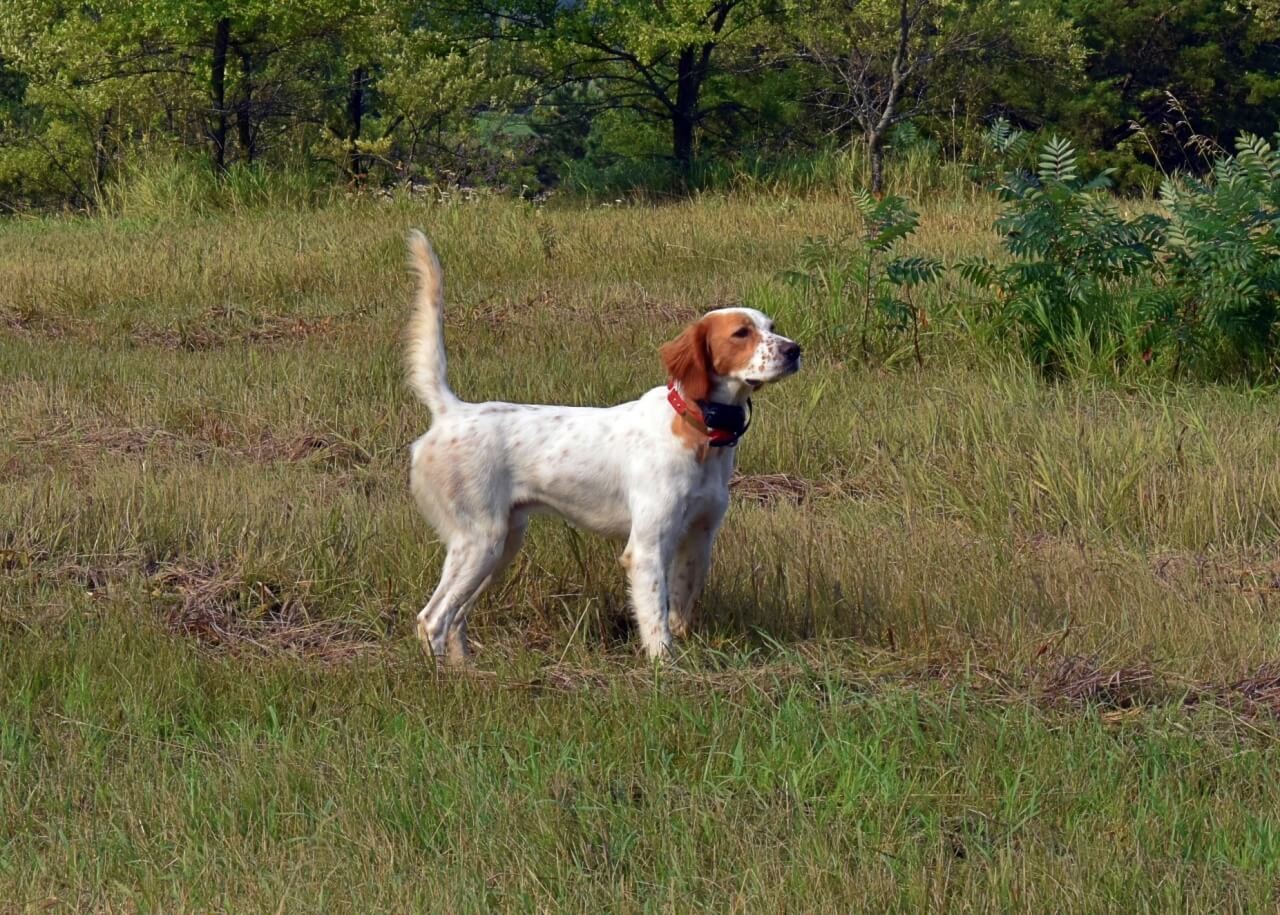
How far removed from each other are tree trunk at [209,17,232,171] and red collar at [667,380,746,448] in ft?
49.1

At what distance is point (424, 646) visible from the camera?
4.69 m

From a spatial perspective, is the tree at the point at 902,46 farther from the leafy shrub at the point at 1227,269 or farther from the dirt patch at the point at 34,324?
the leafy shrub at the point at 1227,269

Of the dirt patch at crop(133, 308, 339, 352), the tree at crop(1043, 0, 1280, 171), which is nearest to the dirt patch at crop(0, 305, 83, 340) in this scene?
the dirt patch at crop(133, 308, 339, 352)

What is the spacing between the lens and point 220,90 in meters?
A: 19.5

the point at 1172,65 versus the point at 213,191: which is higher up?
the point at 1172,65

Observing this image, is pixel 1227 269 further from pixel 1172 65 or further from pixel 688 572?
pixel 1172 65

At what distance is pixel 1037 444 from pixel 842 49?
51.4 feet

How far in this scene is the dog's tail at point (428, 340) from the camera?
509 centimetres

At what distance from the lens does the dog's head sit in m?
4.70

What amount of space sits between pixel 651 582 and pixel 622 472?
364mm

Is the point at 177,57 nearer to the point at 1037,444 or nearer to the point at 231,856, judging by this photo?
the point at 1037,444

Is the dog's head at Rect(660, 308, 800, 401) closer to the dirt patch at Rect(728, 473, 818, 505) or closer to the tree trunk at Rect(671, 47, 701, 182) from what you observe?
the dirt patch at Rect(728, 473, 818, 505)

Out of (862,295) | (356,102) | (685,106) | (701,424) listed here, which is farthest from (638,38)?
(701,424)

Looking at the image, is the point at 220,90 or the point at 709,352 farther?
the point at 220,90
